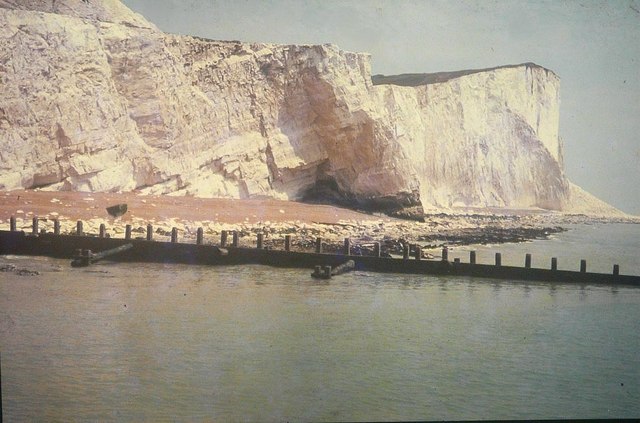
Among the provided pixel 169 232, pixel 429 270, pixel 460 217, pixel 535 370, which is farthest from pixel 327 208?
pixel 535 370

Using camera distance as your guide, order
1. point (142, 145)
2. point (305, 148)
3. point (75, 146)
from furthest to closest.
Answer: point (305, 148) < point (142, 145) < point (75, 146)

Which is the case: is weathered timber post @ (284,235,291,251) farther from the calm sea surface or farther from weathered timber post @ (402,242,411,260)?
weathered timber post @ (402,242,411,260)

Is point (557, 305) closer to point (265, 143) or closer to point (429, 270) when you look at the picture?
point (429, 270)

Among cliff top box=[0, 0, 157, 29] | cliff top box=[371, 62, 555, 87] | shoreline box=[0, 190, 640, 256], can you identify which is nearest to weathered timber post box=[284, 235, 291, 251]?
shoreline box=[0, 190, 640, 256]

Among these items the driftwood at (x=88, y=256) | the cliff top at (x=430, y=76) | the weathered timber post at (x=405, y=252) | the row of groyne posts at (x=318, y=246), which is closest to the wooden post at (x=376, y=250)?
the row of groyne posts at (x=318, y=246)

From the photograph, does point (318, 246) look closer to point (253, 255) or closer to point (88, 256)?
point (253, 255)

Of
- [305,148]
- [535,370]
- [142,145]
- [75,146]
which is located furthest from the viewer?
[305,148]

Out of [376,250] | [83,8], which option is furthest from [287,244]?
[83,8]
